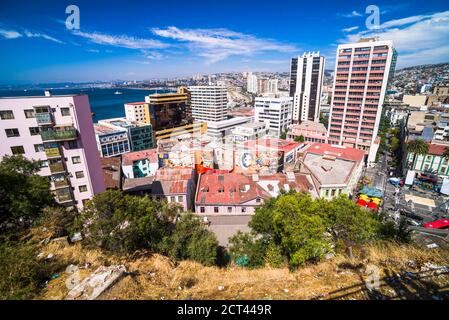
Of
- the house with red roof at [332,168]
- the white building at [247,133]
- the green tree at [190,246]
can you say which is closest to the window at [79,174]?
the green tree at [190,246]

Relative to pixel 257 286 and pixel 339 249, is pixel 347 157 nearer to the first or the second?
pixel 339 249

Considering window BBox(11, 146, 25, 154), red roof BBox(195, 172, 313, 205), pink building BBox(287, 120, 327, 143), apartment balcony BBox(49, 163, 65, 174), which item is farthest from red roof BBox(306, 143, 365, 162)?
window BBox(11, 146, 25, 154)

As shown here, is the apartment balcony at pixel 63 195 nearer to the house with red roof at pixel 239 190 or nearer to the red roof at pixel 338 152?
the house with red roof at pixel 239 190

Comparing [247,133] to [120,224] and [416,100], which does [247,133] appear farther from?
[416,100]

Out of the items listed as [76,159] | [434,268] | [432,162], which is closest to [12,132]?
[76,159]

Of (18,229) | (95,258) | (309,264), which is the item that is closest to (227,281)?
(309,264)
